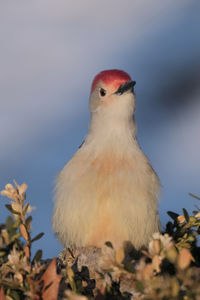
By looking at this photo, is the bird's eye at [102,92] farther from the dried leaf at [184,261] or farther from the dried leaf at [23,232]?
the dried leaf at [184,261]

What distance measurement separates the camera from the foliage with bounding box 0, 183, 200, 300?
5.26 feet

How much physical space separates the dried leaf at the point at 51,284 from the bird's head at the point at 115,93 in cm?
236

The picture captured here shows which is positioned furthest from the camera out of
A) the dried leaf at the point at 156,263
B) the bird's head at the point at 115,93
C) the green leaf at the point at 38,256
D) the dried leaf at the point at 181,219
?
the bird's head at the point at 115,93

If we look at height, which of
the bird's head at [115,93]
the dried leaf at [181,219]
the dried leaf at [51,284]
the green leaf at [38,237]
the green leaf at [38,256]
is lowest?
the dried leaf at [51,284]

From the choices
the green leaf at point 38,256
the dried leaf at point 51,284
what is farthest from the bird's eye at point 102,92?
the dried leaf at point 51,284

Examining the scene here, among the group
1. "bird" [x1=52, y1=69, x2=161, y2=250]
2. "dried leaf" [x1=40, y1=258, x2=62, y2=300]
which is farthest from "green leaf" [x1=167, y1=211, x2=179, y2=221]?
"dried leaf" [x1=40, y1=258, x2=62, y2=300]

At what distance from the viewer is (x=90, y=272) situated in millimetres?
2629

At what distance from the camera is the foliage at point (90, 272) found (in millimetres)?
1603

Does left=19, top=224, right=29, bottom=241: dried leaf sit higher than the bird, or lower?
lower

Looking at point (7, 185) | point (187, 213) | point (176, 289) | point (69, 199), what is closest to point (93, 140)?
point (69, 199)

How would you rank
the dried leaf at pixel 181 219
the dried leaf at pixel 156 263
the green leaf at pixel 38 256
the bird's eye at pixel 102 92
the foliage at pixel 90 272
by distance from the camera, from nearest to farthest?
the foliage at pixel 90 272 → the dried leaf at pixel 156 263 → the green leaf at pixel 38 256 → the dried leaf at pixel 181 219 → the bird's eye at pixel 102 92

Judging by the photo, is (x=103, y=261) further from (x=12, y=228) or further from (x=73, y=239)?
(x=73, y=239)

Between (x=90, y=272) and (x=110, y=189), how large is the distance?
1036 mm

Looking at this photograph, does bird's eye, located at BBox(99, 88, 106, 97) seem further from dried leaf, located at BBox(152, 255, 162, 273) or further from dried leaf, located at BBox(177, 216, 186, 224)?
dried leaf, located at BBox(152, 255, 162, 273)
